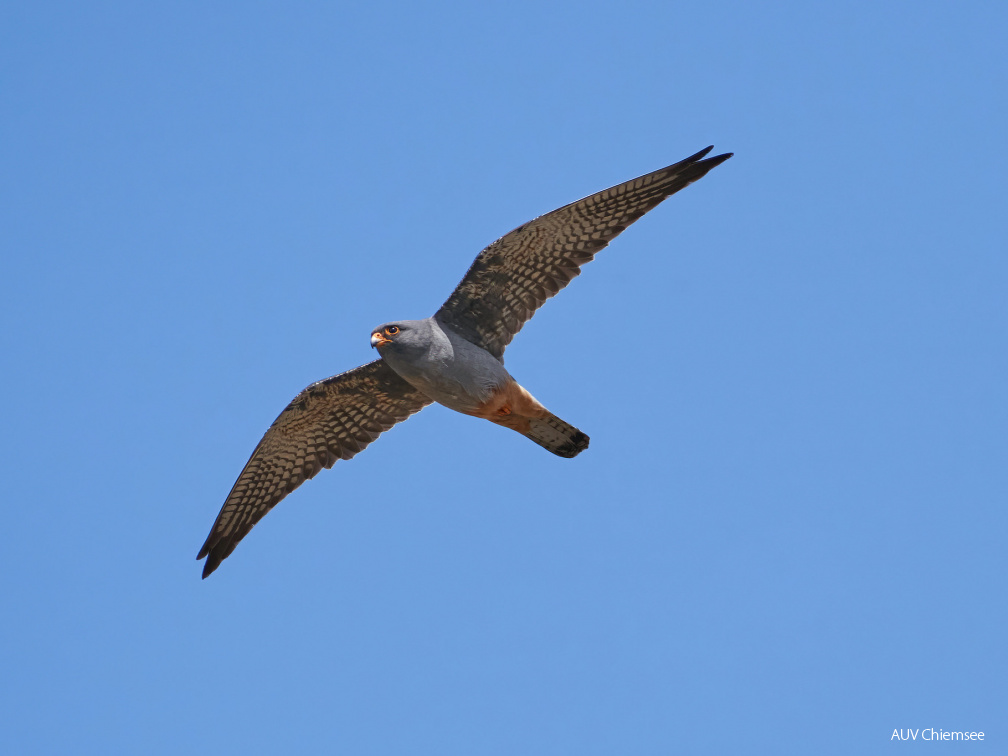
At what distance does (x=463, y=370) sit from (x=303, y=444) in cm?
245

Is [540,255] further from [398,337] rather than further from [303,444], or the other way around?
[303,444]

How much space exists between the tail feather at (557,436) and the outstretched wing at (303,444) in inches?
51.6

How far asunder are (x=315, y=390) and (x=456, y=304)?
1843 mm

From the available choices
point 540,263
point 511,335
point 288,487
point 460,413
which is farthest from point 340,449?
point 540,263

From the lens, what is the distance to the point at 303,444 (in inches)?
440

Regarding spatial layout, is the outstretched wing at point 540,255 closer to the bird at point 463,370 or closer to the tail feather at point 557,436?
the bird at point 463,370

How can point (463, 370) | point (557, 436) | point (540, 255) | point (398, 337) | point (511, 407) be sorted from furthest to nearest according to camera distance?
point (557, 436) → point (511, 407) → point (540, 255) → point (463, 370) → point (398, 337)

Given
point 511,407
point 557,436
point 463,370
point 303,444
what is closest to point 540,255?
point 463,370

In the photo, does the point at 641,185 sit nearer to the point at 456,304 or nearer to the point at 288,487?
the point at 456,304

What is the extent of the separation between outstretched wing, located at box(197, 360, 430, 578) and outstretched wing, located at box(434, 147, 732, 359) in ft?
3.94

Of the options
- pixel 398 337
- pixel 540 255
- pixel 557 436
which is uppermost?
pixel 540 255

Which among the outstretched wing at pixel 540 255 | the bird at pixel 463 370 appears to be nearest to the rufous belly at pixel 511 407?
the bird at pixel 463 370

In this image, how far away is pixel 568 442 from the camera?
10.6m

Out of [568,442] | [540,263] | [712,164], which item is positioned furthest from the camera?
[568,442]
